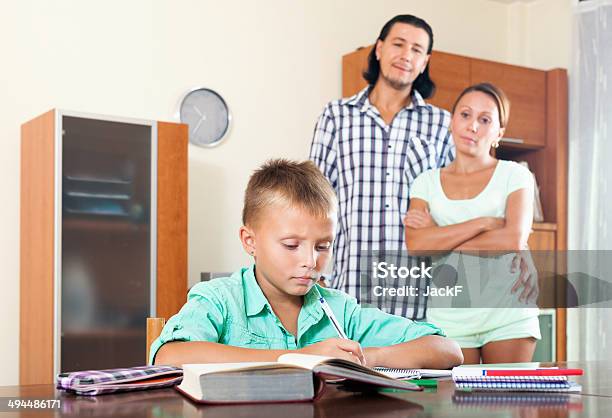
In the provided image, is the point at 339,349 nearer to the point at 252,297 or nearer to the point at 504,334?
the point at 252,297

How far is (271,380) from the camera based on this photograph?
1.00 meters

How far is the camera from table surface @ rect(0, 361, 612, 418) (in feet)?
3.09

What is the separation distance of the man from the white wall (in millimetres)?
795

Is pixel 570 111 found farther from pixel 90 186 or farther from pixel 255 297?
pixel 255 297

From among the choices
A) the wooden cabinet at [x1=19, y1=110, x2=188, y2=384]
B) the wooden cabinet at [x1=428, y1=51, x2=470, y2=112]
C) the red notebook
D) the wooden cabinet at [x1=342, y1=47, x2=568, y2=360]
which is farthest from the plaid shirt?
the red notebook

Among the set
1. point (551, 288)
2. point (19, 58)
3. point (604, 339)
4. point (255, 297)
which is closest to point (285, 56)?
point (19, 58)

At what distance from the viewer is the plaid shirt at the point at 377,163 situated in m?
3.27

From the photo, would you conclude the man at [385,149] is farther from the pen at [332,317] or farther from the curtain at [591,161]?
the pen at [332,317]

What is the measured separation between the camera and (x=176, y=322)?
4.74 ft

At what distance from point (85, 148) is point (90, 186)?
5.7 inches

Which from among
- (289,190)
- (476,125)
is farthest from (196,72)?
(289,190)

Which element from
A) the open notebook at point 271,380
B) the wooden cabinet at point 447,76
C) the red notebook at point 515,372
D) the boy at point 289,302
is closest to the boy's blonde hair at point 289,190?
the boy at point 289,302

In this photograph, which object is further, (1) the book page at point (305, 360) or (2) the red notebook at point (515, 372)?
(2) the red notebook at point (515, 372)

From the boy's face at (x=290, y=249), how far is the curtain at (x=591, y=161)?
3.06m
